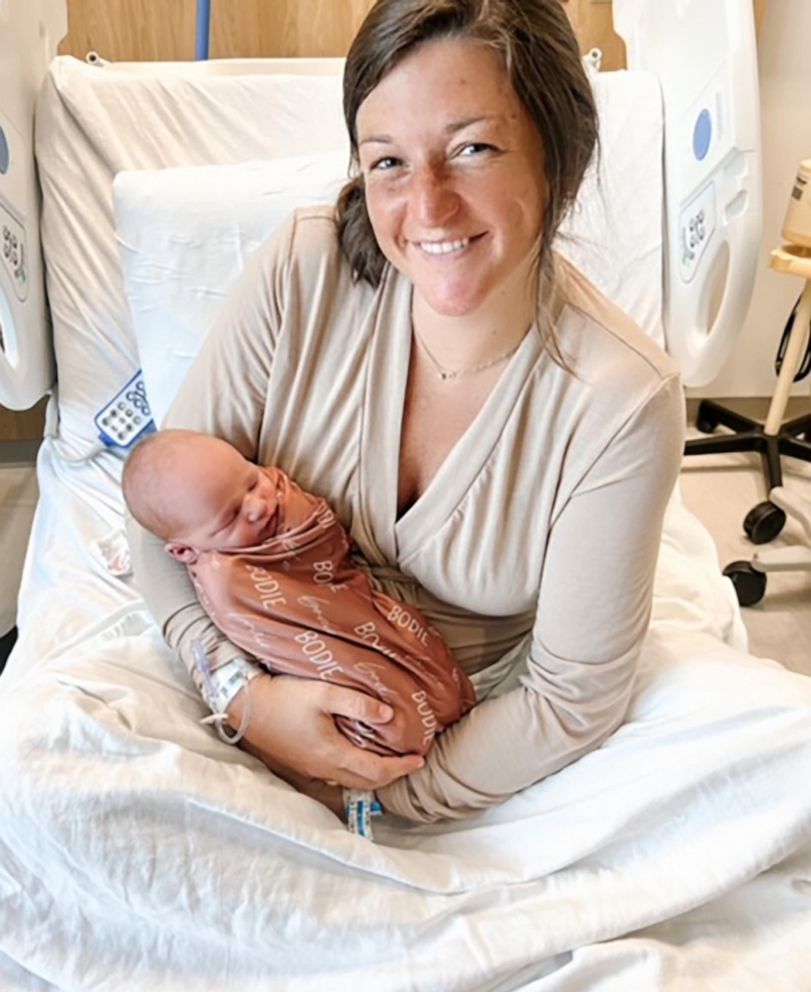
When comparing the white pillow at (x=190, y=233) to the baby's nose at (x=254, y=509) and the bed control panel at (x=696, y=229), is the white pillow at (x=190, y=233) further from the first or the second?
the baby's nose at (x=254, y=509)

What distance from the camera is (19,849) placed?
899 mm

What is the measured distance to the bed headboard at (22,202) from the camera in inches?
60.7

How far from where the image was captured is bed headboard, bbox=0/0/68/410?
1.54 meters

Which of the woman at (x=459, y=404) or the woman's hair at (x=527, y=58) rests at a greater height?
the woman's hair at (x=527, y=58)

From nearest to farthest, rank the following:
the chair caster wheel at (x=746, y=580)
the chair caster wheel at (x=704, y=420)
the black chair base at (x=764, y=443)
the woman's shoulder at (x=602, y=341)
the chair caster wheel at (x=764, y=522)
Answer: the woman's shoulder at (x=602, y=341) < the chair caster wheel at (x=746, y=580) < the chair caster wheel at (x=764, y=522) < the black chair base at (x=764, y=443) < the chair caster wheel at (x=704, y=420)

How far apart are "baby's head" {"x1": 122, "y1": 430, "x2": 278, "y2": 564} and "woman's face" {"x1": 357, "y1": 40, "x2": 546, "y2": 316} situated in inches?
11.4

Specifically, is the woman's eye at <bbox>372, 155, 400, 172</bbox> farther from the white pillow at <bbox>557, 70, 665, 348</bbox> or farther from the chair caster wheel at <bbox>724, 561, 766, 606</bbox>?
the chair caster wheel at <bbox>724, 561, 766, 606</bbox>

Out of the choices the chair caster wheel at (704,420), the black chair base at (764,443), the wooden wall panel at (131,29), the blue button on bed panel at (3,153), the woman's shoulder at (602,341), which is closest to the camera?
the woman's shoulder at (602,341)

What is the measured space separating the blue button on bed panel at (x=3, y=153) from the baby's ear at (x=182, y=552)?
0.78m

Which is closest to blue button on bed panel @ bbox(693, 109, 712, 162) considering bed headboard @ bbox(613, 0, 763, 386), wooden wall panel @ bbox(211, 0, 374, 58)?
bed headboard @ bbox(613, 0, 763, 386)

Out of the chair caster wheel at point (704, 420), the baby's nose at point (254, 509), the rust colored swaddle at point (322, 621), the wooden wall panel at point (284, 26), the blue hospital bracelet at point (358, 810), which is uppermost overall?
the wooden wall panel at point (284, 26)

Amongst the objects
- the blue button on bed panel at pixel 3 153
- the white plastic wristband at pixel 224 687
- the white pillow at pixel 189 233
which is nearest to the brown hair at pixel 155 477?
the white plastic wristband at pixel 224 687

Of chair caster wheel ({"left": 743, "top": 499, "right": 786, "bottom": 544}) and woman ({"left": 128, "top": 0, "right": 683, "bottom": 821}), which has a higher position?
woman ({"left": 128, "top": 0, "right": 683, "bottom": 821})

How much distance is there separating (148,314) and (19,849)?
93 centimetres
